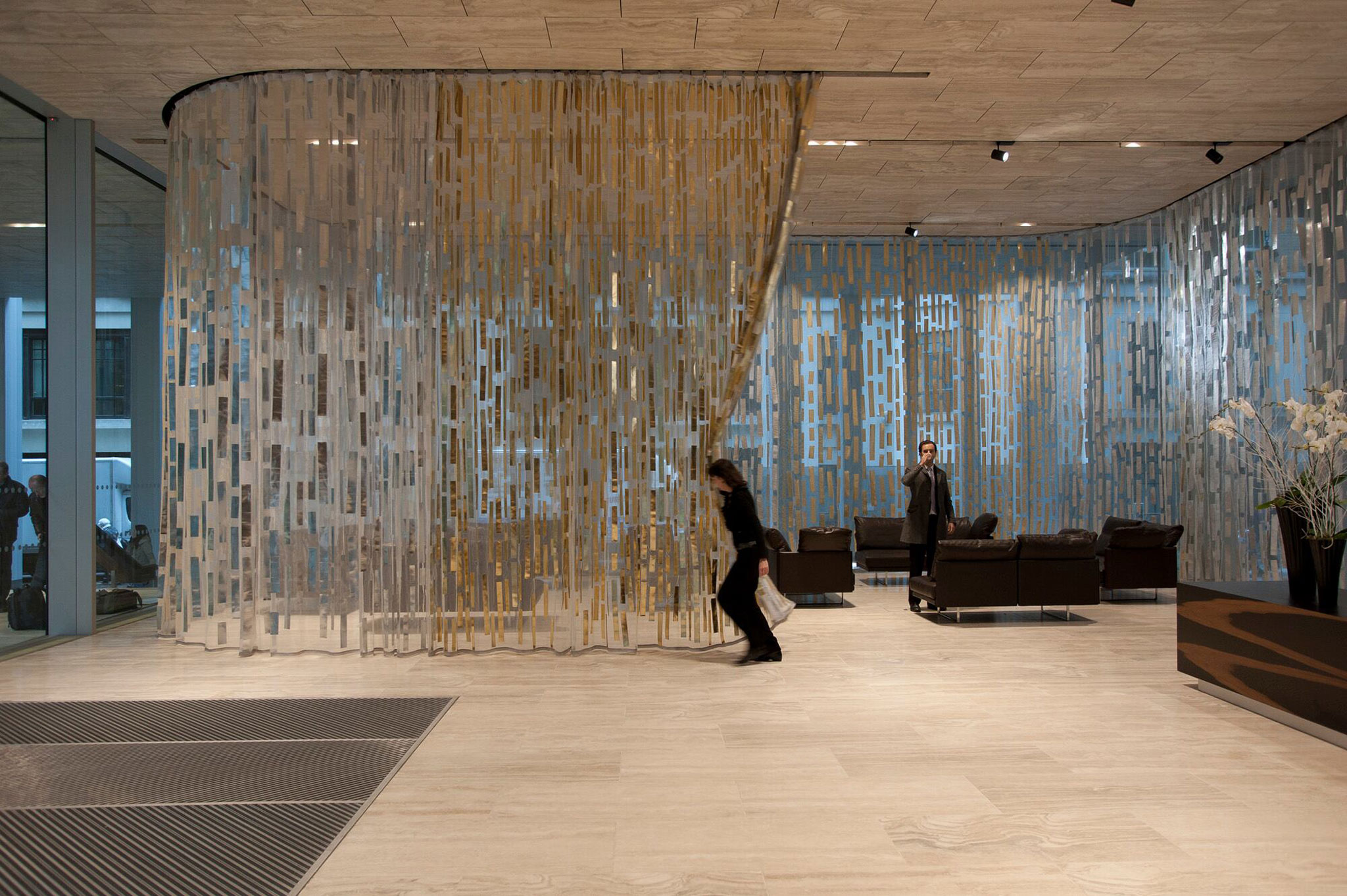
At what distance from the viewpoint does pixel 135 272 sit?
8.16 m

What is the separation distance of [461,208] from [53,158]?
3.47m

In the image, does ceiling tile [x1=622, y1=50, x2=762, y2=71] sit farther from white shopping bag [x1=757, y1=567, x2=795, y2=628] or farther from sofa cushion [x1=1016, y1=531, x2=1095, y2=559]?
sofa cushion [x1=1016, y1=531, x2=1095, y2=559]

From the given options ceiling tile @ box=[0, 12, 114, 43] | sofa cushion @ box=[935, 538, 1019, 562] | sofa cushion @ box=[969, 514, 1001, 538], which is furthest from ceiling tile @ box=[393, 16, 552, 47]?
sofa cushion @ box=[969, 514, 1001, 538]

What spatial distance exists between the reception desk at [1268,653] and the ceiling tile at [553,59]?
502 centimetres

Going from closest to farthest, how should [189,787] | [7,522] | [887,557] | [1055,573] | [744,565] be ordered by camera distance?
[189,787], [744,565], [7,522], [1055,573], [887,557]

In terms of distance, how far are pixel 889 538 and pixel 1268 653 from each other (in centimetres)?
621

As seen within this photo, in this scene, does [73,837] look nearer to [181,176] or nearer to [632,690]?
[632,690]

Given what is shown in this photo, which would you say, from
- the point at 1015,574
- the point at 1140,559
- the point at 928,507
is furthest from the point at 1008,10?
the point at 1140,559

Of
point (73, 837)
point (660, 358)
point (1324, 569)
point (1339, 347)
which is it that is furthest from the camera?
point (1339, 347)

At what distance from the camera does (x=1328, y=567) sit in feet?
16.5

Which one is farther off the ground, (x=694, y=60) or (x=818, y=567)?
(x=694, y=60)

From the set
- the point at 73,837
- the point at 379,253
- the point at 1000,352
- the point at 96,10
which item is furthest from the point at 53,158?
the point at 1000,352

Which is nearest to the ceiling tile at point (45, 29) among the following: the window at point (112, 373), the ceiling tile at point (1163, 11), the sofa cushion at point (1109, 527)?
the window at point (112, 373)

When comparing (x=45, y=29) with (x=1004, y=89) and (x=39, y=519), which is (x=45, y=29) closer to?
(x=39, y=519)
